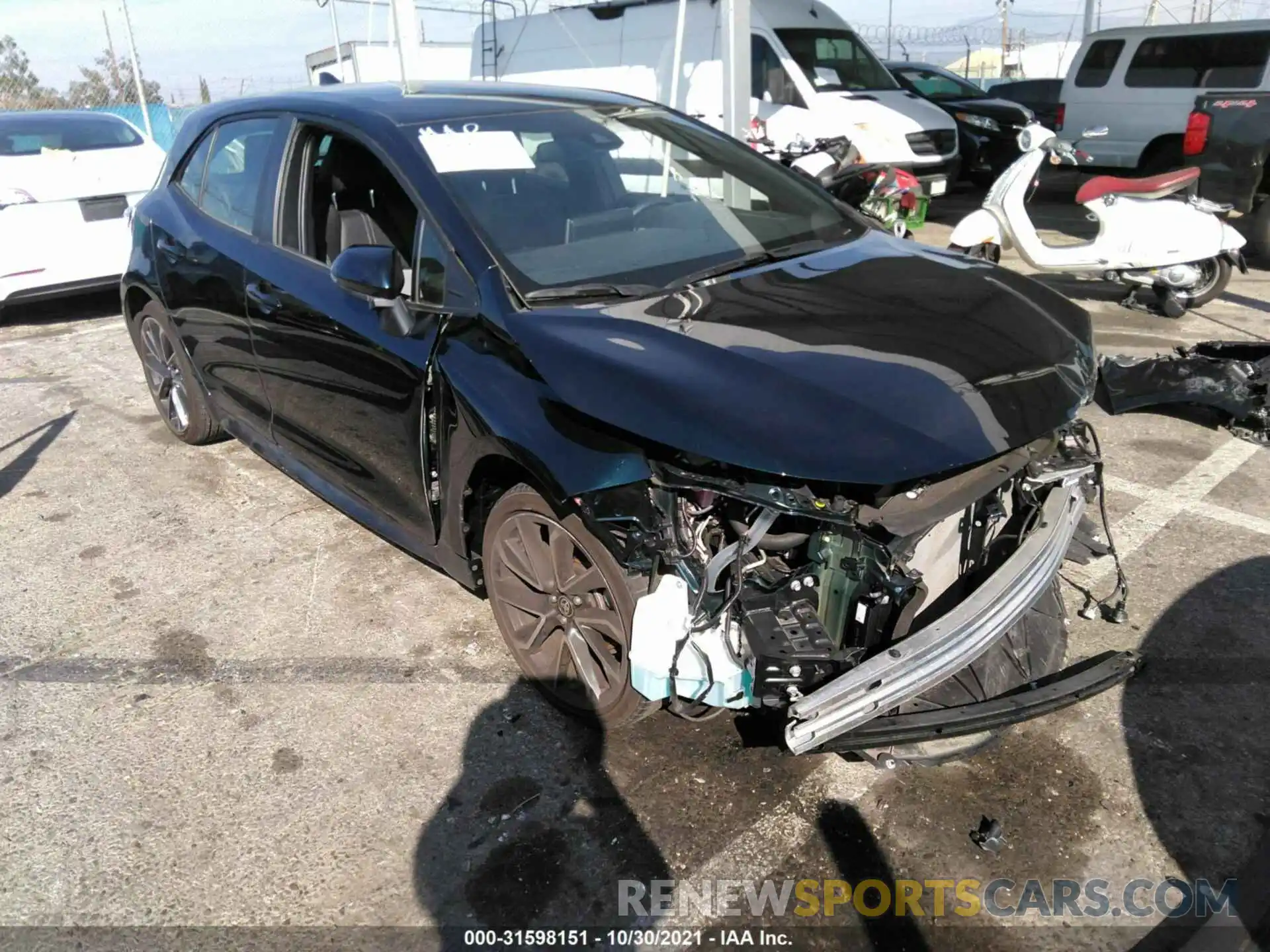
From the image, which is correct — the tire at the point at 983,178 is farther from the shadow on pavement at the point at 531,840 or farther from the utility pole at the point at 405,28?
the shadow on pavement at the point at 531,840

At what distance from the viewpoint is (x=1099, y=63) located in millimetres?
11297

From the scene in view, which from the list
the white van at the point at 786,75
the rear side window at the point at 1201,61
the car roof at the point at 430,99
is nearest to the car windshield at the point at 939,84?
the white van at the point at 786,75

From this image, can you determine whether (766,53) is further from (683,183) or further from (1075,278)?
(683,183)

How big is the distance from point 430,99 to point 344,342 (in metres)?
0.98

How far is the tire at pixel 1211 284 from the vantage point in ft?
22.4

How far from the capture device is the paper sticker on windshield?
3.10m

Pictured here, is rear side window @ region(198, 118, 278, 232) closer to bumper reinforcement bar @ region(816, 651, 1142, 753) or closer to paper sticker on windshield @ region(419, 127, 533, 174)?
paper sticker on windshield @ region(419, 127, 533, 174)

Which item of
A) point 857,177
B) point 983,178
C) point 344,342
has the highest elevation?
point 344,342

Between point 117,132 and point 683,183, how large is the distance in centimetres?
689

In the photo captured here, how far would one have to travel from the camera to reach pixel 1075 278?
8.52 metres

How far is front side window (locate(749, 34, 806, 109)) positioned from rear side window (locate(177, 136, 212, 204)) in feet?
24.8

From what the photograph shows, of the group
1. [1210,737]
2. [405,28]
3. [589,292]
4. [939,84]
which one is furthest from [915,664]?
[939,84]

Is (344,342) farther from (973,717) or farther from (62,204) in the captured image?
(62,204)

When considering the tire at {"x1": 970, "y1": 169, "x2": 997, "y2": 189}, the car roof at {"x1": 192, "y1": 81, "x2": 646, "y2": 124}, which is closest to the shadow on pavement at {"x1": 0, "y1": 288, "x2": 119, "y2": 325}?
the car roof at {"x1": 192, "y1": 81, "x2": 646, "y2": 124}
